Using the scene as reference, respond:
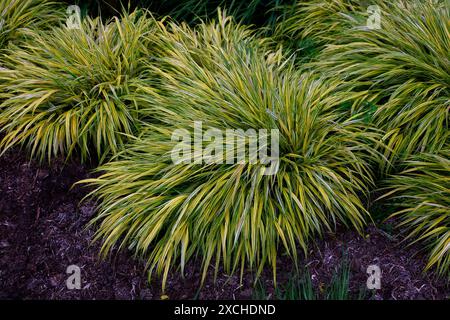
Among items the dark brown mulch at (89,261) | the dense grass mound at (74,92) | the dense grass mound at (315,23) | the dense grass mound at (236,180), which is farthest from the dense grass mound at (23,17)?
the dense grass mound at (315,23)

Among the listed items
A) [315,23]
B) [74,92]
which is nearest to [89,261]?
[74,92]

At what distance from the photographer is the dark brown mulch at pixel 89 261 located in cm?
293

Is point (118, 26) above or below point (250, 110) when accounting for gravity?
above

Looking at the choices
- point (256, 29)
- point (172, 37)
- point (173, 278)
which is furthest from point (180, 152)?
point (256, 29)

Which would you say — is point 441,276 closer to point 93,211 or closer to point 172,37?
point 93,211

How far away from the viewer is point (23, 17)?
14.3 feet

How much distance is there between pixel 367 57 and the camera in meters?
3.75

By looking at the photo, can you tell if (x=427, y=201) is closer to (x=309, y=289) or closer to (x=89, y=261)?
(x=309, y=289)

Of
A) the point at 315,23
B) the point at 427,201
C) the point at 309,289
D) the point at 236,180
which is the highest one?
the point at 315,23

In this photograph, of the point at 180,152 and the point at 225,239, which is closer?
the point at 225,239

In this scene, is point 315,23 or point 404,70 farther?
point 315,23

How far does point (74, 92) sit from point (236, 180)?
4.42ft

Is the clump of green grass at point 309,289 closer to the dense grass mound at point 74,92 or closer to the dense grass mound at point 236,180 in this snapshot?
the dense grass mound at point 236,180

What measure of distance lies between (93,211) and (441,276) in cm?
187
